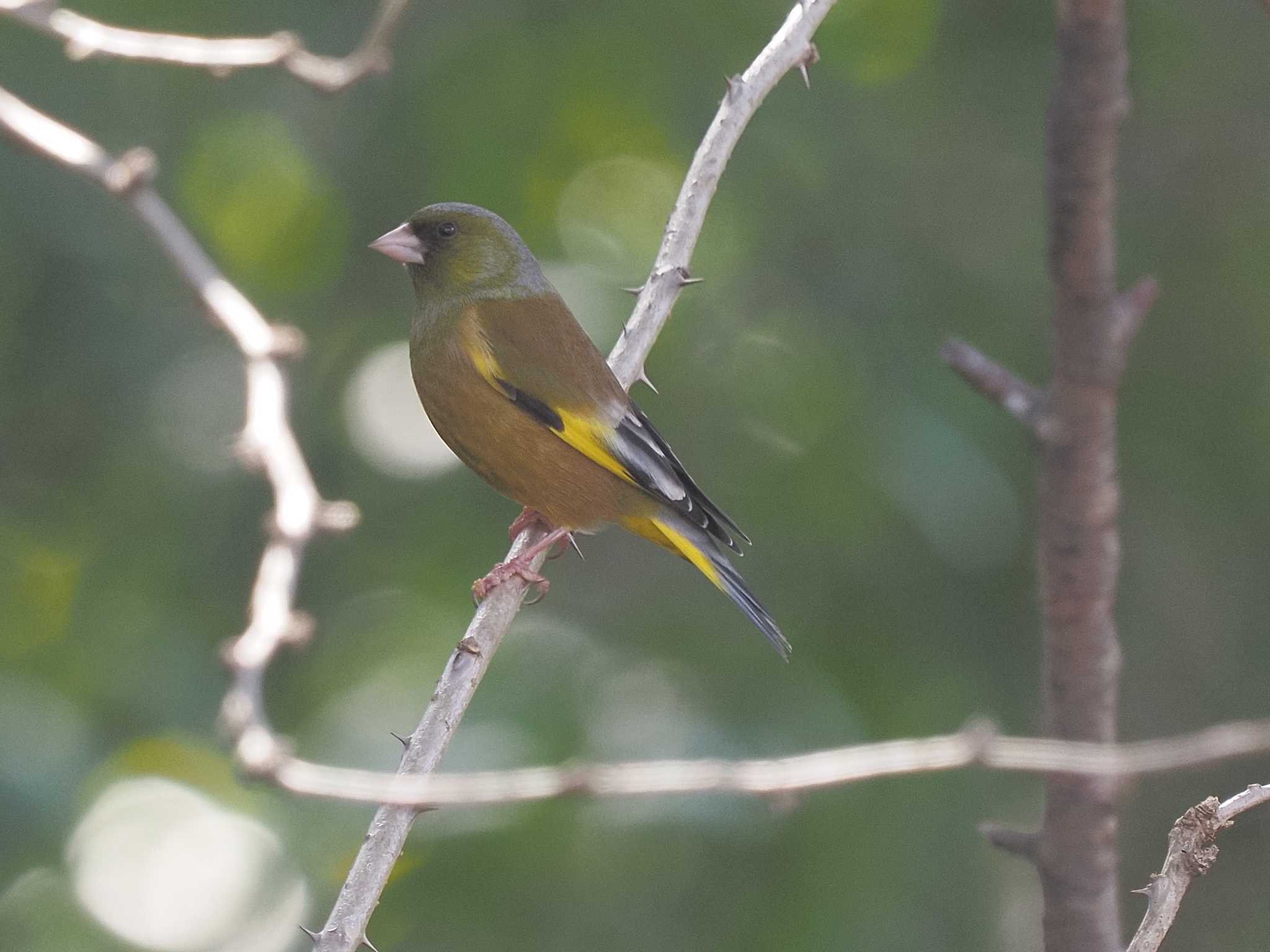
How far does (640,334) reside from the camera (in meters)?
3.95

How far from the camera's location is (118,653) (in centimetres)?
532

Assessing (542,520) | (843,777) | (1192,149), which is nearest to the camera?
(843,777)

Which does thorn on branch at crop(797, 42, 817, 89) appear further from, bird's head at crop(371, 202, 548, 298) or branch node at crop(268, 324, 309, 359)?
branch node at crop(268, 324, 309, 359)

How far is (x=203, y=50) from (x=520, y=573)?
1.69 meters

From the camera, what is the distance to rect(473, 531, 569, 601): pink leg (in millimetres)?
3916

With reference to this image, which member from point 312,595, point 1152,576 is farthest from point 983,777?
point 312,595

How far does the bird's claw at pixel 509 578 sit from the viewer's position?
3904 mm

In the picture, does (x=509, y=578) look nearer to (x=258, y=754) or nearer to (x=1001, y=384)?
(x=1001, y=384)

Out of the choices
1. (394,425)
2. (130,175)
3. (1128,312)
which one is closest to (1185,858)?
(130,175)

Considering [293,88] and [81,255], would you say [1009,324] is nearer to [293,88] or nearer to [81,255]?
[293,88]

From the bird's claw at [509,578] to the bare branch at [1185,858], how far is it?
1913 millimetres

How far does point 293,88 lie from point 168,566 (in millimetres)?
1928

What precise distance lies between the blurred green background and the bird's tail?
2.28 ft

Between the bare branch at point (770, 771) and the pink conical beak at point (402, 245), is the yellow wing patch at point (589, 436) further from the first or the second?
the bare branch at point (770, 771)
